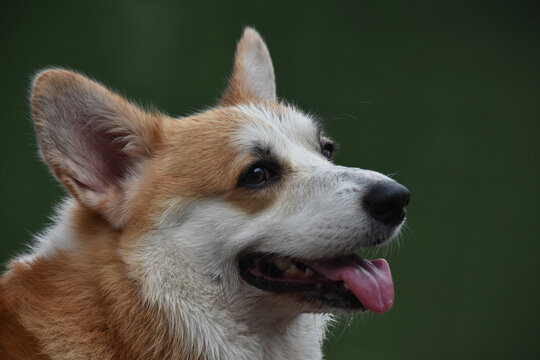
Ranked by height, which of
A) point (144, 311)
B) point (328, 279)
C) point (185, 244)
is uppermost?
point (185, 244)

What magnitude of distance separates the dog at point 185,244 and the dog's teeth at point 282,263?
0.01 m

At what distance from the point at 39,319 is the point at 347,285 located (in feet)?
4.41

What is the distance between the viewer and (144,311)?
296 cm

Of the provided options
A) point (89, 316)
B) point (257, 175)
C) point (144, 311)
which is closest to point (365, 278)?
point (257, 175)

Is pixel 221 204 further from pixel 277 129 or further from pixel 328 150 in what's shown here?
pixel 328 150

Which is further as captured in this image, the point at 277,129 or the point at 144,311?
the point at 277,129

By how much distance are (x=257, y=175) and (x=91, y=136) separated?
0.83 m

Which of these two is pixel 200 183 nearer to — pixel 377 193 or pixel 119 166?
pixel 119 166

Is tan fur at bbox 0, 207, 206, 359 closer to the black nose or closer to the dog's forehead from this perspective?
the dog's forehead

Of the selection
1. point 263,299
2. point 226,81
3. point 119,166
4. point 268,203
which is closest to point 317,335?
point 263,299

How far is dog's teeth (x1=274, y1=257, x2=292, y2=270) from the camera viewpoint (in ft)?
10.3

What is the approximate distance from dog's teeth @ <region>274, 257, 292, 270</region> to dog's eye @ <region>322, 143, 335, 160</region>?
823 millimetres

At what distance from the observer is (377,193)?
3.01m

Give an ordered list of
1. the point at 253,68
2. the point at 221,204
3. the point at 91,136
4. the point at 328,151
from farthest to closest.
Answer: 1. the point at 253,68
2. the point at 328,151
3. the point at 91,136
4. the point at 221,204
